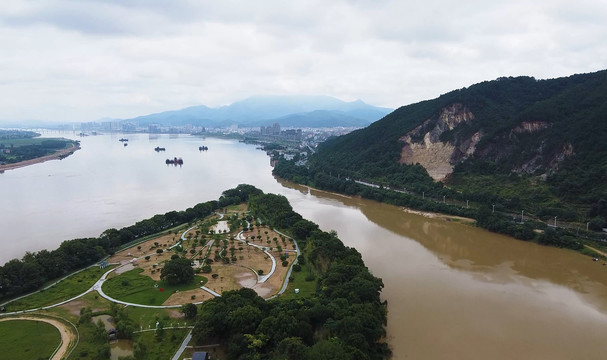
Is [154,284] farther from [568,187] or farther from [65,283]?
[568,187]

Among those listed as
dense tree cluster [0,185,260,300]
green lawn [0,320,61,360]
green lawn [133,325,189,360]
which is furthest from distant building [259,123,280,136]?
green lawn [133,325,189,360]

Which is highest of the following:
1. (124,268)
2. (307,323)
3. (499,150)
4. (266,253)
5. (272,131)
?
(272,131)

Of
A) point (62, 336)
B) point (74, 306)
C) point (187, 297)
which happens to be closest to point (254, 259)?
point (187, 297)

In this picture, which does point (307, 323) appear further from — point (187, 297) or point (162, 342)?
point (187, 297)

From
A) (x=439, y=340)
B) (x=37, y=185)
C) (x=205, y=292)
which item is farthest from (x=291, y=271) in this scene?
(x=37, y=185)

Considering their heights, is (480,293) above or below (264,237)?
below

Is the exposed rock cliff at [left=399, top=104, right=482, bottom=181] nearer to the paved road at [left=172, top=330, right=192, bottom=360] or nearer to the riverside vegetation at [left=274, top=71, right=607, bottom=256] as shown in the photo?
the riverside vegetation at [left=274, top=71, right=607, bottom=256]
